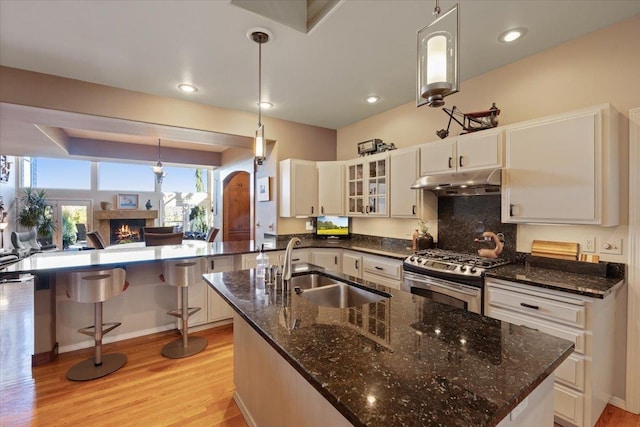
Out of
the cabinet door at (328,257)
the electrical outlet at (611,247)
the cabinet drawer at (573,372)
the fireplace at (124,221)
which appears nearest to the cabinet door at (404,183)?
the cabinet door at (328,257)

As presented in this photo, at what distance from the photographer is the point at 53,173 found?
8.14 metres

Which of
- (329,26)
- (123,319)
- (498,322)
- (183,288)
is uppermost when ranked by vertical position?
(329,26)

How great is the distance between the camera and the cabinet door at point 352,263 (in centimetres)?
371

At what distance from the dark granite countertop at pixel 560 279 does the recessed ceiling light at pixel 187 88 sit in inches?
137

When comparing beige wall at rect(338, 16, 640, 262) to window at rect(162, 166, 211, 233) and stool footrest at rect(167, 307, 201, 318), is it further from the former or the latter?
window at rect(162, 166, 211, 233)

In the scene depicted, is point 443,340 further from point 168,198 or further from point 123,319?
point 168,198

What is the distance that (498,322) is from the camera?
1.33 metres

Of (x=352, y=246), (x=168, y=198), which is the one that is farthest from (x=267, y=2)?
(x=168, y=198)

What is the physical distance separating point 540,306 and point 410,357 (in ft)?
5.20

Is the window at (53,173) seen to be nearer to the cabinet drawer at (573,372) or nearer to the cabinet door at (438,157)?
the cabinet door at (438,157)

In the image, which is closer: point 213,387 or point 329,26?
point 329,26

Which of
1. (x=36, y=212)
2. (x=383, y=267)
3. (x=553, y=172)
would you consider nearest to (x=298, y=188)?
(x=383, y=267)

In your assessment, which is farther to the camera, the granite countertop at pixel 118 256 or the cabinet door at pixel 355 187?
the cabinet door at pixel 355 187

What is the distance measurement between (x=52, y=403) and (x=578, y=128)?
4370 mm
